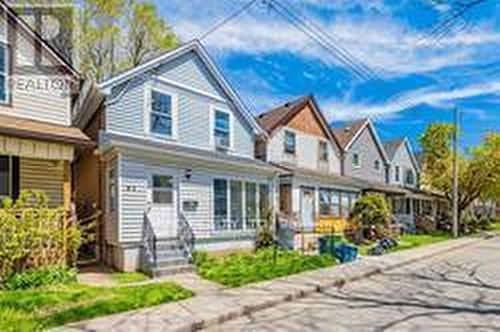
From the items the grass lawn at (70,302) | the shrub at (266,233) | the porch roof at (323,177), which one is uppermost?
the porch roof at (323,177)

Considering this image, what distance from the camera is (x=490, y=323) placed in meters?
9.11

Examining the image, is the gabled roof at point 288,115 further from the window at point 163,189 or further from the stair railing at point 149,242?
the stair railing at point 149,242

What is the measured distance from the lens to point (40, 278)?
41.4ft

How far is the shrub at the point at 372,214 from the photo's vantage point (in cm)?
2839

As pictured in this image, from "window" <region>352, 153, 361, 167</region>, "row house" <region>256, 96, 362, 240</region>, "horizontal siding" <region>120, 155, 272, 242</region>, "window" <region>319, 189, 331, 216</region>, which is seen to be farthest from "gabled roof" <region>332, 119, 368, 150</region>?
"horizontal siding" <region>120, 155, 272, 242</region>

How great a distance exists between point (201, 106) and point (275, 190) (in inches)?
208

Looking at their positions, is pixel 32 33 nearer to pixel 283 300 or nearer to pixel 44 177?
pixel 44 177

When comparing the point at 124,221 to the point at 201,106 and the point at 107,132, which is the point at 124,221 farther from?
the point at 201,106

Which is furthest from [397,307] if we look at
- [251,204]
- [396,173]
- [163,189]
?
[396,173]

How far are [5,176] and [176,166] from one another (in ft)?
18.4

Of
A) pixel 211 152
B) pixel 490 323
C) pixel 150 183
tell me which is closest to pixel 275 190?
pixel 211 152

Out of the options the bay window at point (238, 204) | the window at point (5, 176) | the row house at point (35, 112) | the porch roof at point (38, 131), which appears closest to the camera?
the porch roof at point (38, 131)

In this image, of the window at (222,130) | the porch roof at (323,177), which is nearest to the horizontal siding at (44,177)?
the window at (222,130)

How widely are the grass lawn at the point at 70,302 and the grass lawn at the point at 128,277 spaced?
4.81 ft
